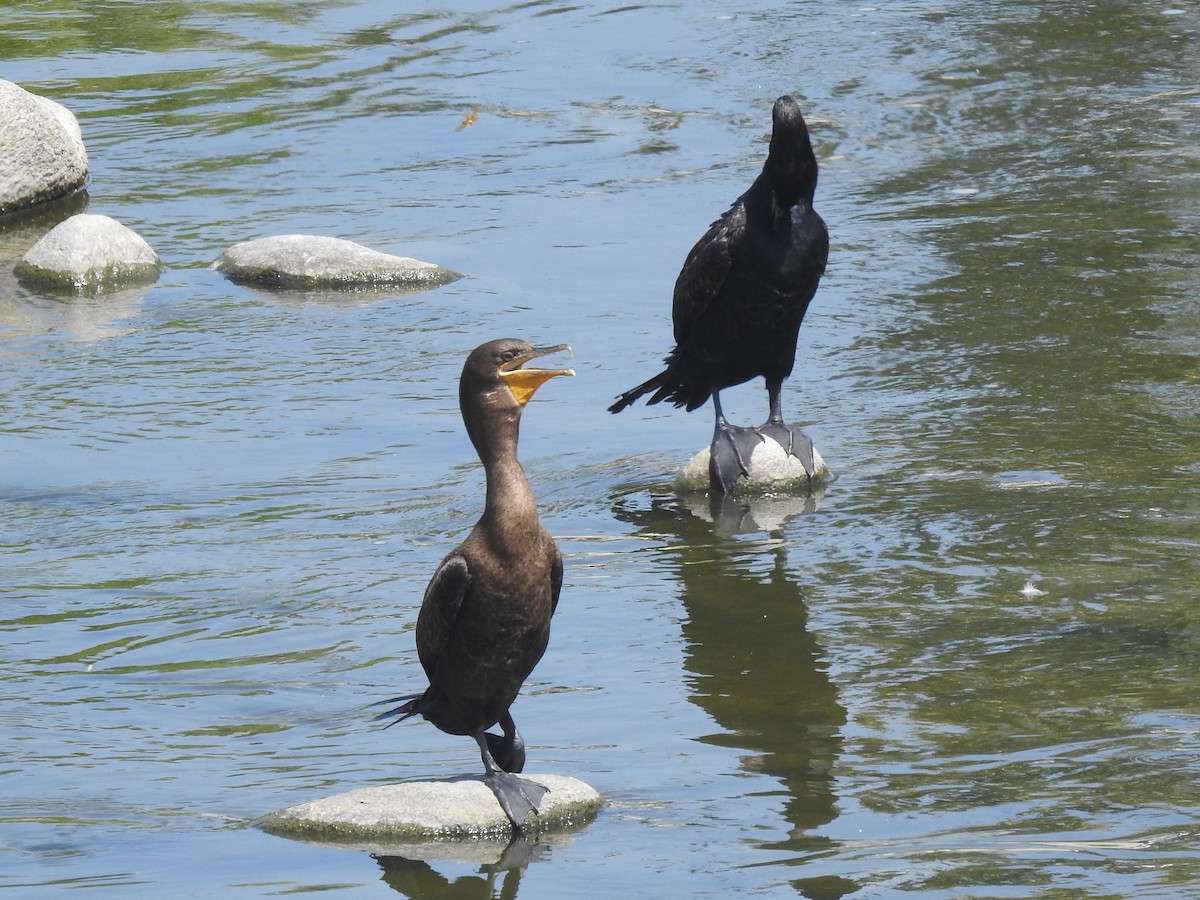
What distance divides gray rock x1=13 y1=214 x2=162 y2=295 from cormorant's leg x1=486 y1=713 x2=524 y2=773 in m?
6.49

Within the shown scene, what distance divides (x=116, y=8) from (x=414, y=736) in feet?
46.5

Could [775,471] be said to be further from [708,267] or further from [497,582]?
[497,582]

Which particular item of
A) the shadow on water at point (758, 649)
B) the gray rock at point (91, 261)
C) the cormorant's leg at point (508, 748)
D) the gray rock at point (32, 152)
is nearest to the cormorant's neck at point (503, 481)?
the cormorant's leg at point (508, 748)

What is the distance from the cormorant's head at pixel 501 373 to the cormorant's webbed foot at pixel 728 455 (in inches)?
106

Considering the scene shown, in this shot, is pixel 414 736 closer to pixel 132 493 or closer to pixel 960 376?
pixel 132 493

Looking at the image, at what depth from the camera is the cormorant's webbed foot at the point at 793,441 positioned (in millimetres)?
7629

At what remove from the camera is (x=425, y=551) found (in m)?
7.21

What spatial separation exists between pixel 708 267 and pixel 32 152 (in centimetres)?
678

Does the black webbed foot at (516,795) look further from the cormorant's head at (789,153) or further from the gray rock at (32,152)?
the gray rock at (32,152)

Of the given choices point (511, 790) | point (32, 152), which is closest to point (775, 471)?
point (511, 790)

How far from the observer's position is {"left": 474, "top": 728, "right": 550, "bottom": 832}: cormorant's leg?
16.4ft

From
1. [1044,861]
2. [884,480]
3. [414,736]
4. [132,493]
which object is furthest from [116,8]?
[1044,861]

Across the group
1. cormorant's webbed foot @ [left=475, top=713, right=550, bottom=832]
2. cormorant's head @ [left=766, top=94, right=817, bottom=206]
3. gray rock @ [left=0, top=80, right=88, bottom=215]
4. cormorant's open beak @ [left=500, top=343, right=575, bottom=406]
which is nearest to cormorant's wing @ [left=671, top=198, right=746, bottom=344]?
cormorant's head @ [left=766, top=94, right=817, bottom=206]

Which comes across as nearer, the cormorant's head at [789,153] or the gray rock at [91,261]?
the cormorant's head at [789,153]
